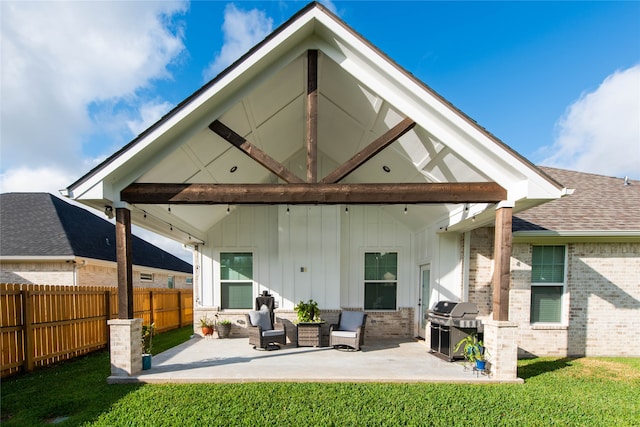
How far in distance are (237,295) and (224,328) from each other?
99cm

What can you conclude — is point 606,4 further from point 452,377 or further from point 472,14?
point 452,377

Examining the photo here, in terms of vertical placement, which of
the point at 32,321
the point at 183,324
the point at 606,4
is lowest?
the point at 183,324

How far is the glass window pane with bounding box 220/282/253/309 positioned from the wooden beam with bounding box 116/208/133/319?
425cm

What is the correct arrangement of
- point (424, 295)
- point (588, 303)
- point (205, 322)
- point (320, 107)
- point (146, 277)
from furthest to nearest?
point (146, 277) → point (205, 322) → point (424, 295) → point (588, 303) → point (320, 107)

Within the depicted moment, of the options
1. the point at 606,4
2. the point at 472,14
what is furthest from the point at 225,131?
the point at 606,4

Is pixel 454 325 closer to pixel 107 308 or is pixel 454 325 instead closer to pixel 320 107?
pixel 320 107

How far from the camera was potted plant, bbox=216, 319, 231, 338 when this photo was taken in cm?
902

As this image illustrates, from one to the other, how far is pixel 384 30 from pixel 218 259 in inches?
311

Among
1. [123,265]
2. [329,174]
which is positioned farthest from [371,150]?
[123,265]

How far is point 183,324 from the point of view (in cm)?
1246

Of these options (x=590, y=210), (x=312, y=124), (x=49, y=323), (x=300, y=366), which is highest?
(x=312, y=124)

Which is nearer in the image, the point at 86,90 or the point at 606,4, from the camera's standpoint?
the point at 86,90

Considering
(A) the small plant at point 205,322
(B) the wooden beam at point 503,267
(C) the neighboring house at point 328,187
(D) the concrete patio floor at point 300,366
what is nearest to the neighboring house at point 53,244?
(C) the neighboring house at point 328,187

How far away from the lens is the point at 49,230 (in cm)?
1076
